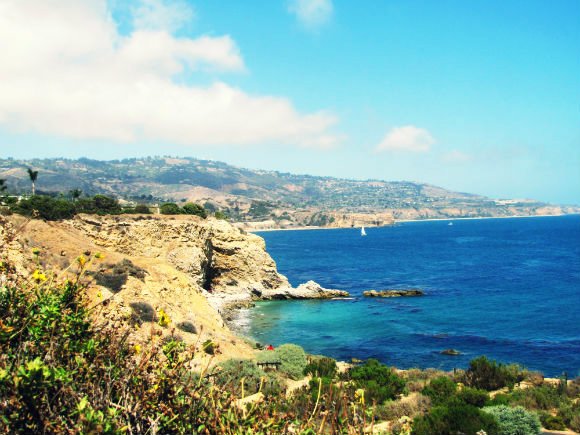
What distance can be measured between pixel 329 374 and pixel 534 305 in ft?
113

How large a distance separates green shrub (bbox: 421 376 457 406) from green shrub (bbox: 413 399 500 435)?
2.93m

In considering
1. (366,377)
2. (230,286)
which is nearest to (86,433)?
(366,377)

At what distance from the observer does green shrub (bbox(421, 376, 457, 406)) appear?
→ 15305mm

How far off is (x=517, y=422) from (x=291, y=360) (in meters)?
11.7

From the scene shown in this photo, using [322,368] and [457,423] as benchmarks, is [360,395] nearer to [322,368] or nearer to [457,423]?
[457,423]

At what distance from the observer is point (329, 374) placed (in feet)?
65.1

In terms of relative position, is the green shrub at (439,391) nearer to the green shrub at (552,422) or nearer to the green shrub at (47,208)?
the green shrub at (552,422)

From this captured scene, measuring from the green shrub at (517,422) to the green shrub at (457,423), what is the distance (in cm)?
30

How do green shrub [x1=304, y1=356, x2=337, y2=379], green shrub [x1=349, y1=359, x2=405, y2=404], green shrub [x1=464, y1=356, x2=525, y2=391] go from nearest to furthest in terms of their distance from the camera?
green shrub [x1=349, y1=359, x2=405, y2=404] < green shrub [x1=464, y1=356, x2=525, y2=391] < green shrub [x1=304, y1=356, x2=337, y2=379]

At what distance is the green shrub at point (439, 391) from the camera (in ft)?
50.2

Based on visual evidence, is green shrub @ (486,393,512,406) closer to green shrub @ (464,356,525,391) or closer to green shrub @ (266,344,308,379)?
green shrub @ (464,356,525,391)

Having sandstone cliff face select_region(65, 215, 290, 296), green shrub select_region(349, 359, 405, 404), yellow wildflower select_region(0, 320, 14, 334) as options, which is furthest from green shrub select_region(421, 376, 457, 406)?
sandstone cliff face select_region(65, 215, 290, 296)

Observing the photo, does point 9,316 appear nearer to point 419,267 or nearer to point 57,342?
point 57,342

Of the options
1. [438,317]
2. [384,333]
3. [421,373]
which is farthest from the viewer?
[438,317]
